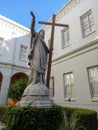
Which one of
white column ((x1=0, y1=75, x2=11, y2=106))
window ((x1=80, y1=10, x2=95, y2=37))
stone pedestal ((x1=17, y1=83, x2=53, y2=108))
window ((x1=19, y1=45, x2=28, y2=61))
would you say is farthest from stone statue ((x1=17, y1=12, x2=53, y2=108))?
window ((x1=19, y1=45, x2=28, y2=61))

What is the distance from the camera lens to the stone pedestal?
162 inches

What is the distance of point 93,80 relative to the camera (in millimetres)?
7102

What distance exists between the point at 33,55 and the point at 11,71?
8.51m

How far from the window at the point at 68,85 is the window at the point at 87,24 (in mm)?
2951

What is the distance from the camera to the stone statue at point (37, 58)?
15.9 ft

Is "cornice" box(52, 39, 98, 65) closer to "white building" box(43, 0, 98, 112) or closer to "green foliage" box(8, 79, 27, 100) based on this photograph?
"white building" box(43, 0, 98, 112)

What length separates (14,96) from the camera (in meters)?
9.30

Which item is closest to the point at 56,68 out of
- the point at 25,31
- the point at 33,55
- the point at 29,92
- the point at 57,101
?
the point at 57,101

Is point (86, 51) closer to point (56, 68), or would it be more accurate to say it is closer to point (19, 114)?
point (56, 68)

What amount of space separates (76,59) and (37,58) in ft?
13.2

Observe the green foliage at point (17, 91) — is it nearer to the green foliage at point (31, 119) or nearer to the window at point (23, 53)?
the window at point (23, 53)

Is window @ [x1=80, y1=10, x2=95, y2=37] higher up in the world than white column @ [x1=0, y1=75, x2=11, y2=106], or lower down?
higher up

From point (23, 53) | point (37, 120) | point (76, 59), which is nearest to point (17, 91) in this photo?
point (76, 59)

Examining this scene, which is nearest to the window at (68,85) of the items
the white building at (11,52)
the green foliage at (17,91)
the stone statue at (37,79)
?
the green foliage at (17,91)
